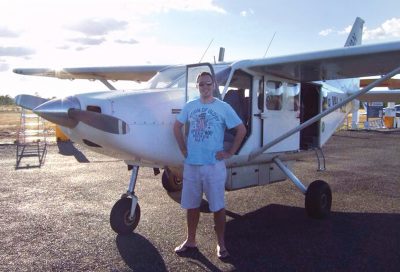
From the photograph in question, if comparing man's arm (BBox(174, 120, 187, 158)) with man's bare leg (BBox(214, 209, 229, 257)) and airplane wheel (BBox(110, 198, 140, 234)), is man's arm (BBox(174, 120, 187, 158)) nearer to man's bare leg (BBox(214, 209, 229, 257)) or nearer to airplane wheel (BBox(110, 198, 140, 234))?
man's bare leg (BBox(214, 209, 229, 257))

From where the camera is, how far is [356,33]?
11.4 meters

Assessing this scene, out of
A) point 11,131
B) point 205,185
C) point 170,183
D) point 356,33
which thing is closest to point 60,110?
point 205,185

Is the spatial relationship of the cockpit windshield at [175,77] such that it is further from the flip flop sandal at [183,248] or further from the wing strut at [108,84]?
the flip flop sandal at [183,248]

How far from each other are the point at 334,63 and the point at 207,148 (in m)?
2.78

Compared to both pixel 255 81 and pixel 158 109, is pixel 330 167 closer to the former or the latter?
pixel 255 81

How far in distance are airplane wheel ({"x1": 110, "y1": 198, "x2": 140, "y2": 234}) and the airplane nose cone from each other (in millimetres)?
1319

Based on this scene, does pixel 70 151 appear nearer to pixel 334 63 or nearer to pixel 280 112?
pixel 280 112

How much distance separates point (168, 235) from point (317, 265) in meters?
1.91

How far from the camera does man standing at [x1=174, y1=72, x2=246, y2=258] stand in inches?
179

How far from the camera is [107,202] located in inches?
282

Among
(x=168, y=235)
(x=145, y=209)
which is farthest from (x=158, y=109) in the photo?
(x=145, y=209)

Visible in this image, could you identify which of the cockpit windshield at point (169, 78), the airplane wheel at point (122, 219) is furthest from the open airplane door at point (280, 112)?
the airplane wheel at point (122, 219)

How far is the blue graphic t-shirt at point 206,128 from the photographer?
4551mm

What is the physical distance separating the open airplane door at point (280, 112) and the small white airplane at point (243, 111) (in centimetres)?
2
